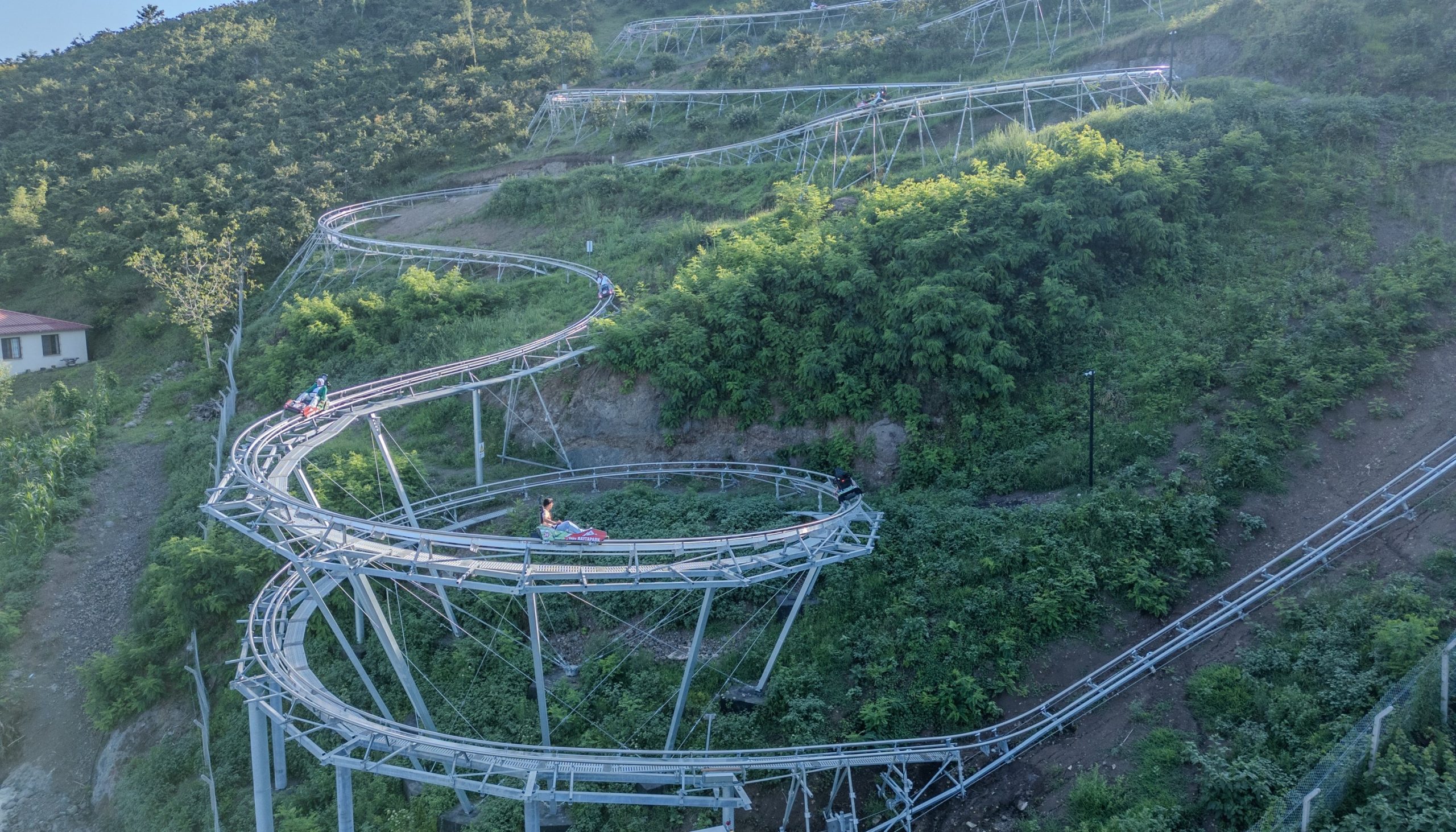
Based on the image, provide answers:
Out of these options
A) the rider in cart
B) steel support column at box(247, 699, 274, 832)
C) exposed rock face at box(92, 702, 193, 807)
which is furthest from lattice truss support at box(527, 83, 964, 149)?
steel support column at box(247, 699, 274, 832)

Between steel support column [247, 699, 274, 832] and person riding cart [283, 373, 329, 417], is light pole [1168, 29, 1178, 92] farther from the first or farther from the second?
steel support column [247, 699, 274, 832]

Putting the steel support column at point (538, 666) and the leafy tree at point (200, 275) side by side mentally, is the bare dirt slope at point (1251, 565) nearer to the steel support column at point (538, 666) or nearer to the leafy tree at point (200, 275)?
the steel support column at point (538, 666)

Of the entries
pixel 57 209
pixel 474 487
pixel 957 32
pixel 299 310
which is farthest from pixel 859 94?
pixel 57 209

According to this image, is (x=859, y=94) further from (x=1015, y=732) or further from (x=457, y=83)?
(x=1015, y=732)

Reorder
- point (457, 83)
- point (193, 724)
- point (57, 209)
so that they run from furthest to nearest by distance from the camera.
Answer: point (457, 83)
point (57, 209)
point (193, 724)

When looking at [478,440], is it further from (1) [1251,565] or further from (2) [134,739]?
(1) [1251,565]

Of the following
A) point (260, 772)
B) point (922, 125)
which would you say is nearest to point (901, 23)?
point (922, 125)
